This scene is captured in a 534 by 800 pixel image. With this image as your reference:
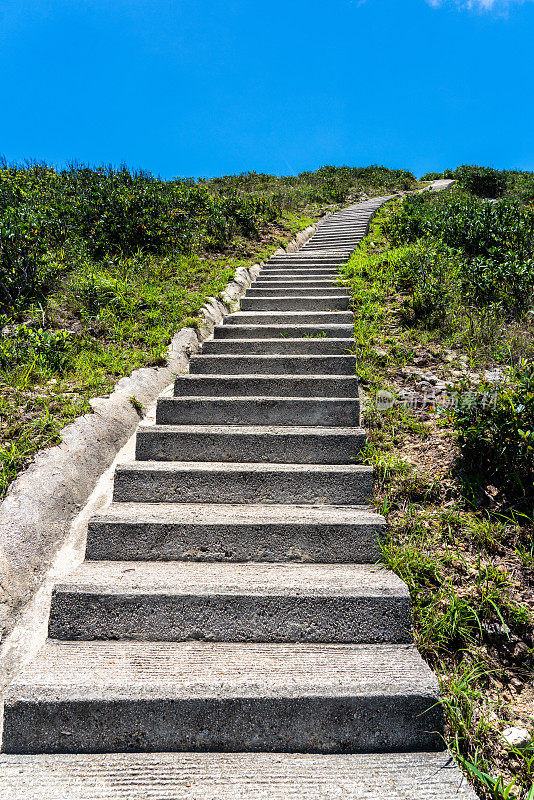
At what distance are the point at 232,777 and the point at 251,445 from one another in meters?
1.94

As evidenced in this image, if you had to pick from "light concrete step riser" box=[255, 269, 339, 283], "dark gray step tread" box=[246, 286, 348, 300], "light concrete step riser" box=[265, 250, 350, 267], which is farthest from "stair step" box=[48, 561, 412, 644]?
"light concrete step riser" box=[265, 250, 350, 267]

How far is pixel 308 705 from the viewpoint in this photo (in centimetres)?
189

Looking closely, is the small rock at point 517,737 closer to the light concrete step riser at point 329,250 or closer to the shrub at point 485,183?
the light concrete step riser at point 329,250

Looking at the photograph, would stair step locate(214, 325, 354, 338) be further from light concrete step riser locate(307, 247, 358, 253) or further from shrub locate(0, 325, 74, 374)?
light concrete step riser locate(307, 247, 358, 253)

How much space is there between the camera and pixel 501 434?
287cm

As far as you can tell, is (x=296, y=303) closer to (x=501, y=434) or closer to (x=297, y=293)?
(x=297, y=293)

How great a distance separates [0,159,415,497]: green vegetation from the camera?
3.66 meters

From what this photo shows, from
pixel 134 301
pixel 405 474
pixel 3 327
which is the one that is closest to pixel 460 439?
pixel 405 474

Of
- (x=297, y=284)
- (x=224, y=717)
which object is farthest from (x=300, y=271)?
(x=224, y=717)

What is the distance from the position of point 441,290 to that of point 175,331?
3008 mm

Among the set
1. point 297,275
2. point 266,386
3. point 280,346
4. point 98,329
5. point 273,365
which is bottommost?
point 266,386

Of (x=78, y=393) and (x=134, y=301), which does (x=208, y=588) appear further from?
(x=134, y=301)

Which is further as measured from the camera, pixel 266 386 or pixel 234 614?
pixel 266 386

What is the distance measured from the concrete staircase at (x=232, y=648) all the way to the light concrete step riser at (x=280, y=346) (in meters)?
1.31
